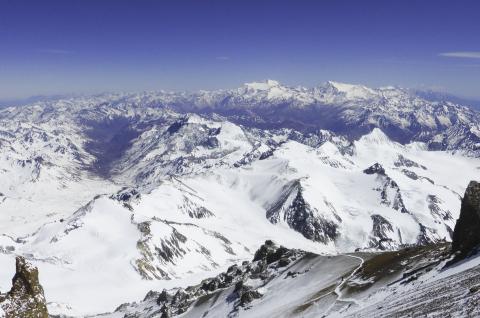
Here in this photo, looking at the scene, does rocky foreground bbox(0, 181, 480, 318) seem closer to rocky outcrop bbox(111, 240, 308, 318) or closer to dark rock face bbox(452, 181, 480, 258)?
rocky outcrop bbox(111, 240, 308, 318)

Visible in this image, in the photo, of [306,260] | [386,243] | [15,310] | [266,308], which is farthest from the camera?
[386,243]

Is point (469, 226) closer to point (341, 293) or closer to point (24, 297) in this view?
point (341, 293)

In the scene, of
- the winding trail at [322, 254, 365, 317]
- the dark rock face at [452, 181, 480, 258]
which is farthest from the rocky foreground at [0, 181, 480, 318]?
the winding trail at [322, 254, 365, 317]

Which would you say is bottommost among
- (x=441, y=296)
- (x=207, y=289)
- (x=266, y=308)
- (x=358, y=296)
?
(x=207, y=289)

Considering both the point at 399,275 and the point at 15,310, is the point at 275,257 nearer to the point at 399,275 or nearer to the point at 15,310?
the point at 399,275

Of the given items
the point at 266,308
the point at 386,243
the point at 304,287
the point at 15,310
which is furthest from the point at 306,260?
the point at 15,310

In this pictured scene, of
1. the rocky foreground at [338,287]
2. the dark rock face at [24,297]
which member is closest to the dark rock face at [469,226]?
the rocky foreground at [338,287]

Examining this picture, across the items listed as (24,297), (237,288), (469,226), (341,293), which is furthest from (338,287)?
(24,297)

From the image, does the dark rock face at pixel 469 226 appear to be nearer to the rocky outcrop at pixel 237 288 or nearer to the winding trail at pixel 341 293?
the winding trail at pixel 341 293
